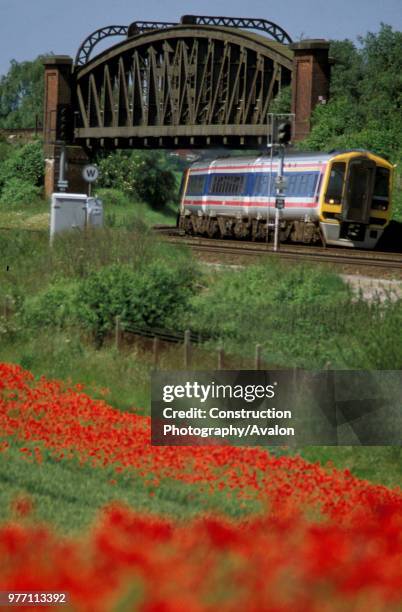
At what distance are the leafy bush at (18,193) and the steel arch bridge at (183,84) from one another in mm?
4969

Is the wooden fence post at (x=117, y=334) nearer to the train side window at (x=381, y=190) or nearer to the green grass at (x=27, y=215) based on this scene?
the train side window at (x=381, y=190)

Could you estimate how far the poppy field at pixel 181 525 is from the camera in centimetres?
474

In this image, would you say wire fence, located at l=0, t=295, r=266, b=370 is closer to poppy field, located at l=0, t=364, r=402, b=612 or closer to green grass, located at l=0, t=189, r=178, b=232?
poppy field, located at l=0, t=364, r=402, b=612

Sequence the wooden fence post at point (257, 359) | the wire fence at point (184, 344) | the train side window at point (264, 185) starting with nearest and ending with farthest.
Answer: the wooden fence post at point (257, 359) < the wire fence at point (184, 344) < the train side window at point (264, 185)

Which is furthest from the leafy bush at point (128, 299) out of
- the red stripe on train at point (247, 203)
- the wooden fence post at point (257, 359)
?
the red stripe on train at point (247, 203)

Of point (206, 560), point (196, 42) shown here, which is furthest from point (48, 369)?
point (196, 42)

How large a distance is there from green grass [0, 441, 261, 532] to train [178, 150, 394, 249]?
25.3m

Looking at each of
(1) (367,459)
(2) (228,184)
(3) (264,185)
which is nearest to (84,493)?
(1) (367,459)

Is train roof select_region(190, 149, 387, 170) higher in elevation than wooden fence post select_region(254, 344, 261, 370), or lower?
higher

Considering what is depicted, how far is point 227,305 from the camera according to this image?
2392 centimetres

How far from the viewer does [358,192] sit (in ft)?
123

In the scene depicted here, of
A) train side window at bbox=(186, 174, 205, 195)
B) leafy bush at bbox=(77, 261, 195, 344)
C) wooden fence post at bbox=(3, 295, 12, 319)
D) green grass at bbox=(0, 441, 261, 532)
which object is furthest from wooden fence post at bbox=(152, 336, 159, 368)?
train side window at bbox=(186, 174, 205, 195)

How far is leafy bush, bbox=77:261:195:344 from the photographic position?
20297 millimetres

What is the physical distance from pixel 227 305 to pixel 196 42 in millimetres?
45817
